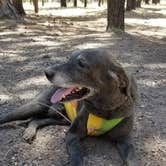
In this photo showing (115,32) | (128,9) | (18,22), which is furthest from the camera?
(128,9)

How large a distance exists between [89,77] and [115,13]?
863 centimetres

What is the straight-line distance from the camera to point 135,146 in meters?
4.62

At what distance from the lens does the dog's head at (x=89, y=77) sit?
3.89 metres

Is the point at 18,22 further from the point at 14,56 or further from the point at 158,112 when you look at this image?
the point at 158,112

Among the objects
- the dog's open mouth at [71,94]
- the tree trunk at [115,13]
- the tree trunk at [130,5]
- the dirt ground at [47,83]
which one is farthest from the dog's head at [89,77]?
the tree trunk at [130,5]

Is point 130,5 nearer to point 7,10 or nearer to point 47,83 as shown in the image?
point 7,10

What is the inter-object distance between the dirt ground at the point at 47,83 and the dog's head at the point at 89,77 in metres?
0.67

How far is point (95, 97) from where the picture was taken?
4062mm

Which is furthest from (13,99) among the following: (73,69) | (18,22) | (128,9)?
(128,9)

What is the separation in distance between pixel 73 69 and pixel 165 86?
3.38 m

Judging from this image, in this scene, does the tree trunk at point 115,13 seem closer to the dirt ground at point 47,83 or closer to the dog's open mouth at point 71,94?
the dirt ground at point 47,83

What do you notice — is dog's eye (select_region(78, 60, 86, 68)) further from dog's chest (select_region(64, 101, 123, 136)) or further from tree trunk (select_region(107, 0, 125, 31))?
tree trunk (select_region(107, 0, 125, 31))

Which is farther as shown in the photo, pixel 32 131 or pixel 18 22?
pixel 18 22

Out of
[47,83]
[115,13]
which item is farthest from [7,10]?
[47,83]
